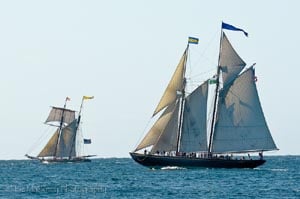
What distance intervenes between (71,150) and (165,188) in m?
106

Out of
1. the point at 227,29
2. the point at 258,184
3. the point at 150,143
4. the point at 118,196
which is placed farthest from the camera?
the point at 227,29

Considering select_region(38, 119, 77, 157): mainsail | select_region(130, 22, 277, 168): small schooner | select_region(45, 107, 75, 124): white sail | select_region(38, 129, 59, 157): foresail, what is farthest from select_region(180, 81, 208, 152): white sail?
select_region(45, 107, 75, 124): white sail

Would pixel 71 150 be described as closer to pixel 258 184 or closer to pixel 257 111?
pixel 257 111

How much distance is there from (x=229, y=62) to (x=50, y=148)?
76.4 m

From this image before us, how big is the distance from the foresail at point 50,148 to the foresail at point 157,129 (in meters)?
72.9

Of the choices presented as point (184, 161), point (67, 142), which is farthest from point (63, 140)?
point (184, 161)

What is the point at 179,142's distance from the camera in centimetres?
11575

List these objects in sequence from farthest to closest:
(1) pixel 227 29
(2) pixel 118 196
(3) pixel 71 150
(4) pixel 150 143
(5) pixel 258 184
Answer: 1. (3) pixel 71 150
2. (1) pixel 227 29
3. (4) pixel 150 143
4. (5) pixel 258 184
5. (2) pixel 118 196

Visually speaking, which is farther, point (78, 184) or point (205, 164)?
point (205, 164)

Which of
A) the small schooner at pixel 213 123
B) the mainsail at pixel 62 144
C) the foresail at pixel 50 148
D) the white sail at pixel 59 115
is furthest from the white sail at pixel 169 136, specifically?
the white sail at pixel 59 115

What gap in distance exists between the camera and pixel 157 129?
11138cm

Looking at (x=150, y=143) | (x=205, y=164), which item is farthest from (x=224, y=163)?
(x=150, y=143)

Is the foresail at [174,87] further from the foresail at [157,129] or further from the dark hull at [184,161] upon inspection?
the dark hull at [184,161]

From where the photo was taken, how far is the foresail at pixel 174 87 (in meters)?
110
